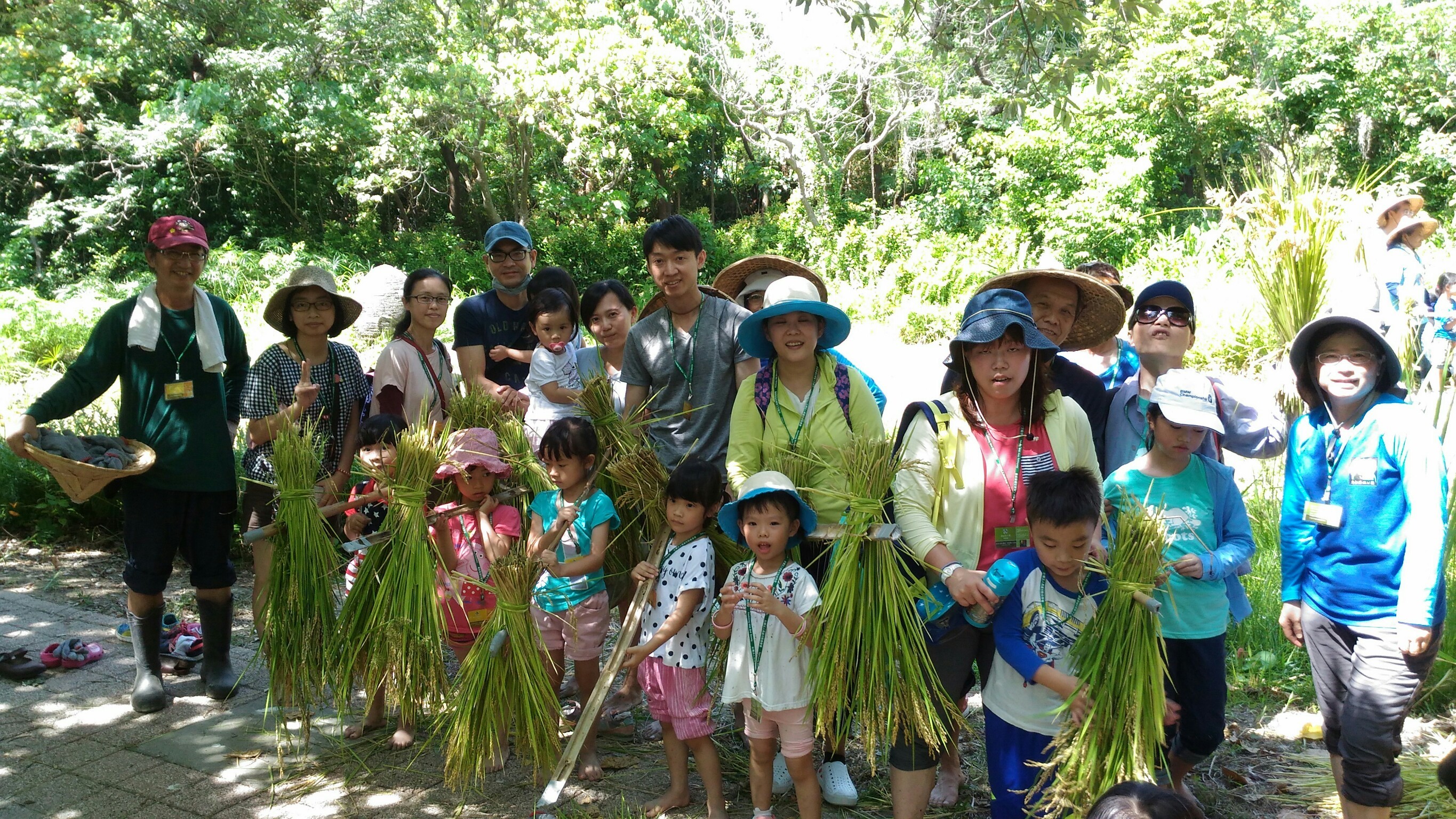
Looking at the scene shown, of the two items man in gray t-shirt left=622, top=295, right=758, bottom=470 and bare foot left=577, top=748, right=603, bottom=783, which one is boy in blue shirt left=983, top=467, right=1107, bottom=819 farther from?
bare foot left=577, top=748, right=603, bottom=783

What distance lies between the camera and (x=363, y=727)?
3672 millimetres

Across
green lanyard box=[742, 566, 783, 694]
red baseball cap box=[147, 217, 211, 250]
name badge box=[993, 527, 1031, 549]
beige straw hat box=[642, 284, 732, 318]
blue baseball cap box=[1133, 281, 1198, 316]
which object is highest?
red baseball cap box=[147, 217, 211, 250]

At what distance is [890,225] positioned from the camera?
18.2 m

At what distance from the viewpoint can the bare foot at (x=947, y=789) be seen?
312 cm

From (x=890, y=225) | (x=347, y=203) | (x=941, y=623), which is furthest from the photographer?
(x=347, y=203)

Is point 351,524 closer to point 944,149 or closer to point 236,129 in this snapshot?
point 236,129

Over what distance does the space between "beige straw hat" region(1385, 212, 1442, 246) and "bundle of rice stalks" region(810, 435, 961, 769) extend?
5.66 metres

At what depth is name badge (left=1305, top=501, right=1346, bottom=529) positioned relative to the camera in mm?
2658

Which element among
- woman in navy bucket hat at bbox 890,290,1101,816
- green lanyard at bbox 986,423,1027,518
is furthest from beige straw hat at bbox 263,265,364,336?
green lanyard at bbox 986,423,1027,518

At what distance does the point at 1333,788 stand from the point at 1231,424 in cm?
124

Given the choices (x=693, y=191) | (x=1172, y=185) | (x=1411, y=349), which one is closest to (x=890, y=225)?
(x=1172, y=185)

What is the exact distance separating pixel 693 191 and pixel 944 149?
20.5 ft

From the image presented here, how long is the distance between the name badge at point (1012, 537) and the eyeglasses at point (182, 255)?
3141mm

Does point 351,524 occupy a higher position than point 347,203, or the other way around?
point 347,203
